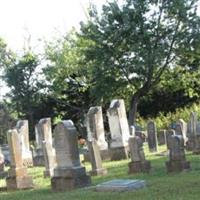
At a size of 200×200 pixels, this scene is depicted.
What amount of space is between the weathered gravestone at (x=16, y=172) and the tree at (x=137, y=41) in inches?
818

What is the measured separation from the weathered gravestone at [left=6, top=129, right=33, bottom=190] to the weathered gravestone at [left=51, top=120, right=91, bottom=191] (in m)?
1.39

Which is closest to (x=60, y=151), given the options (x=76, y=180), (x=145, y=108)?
(x=76, y=180)

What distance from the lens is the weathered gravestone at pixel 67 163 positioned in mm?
14750

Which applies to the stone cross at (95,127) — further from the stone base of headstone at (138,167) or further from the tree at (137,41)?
the tree at (137,41)

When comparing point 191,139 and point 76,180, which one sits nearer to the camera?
point 76,180

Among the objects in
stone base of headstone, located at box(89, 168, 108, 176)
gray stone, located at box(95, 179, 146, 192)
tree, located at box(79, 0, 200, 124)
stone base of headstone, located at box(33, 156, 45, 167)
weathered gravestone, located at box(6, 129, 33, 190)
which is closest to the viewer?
gray stone, located at box(95, 179, 146, 192)

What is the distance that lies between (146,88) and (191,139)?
15205mm

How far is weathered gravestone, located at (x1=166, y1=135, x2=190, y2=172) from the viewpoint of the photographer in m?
15.9

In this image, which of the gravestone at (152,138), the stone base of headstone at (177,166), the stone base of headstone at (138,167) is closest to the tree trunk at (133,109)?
the gravestone at (152,138)

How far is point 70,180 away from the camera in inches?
580

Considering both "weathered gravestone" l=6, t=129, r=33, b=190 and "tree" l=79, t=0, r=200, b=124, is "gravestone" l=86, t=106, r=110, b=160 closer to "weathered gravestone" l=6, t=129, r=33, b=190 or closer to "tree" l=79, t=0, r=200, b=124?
"weathered gravestone" l=6, t=129, r=33, b=190

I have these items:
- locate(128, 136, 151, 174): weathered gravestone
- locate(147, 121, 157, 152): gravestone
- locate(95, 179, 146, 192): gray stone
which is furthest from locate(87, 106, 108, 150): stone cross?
locate(95, 179, 146, 192): gray stone

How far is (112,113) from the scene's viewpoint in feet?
80.6

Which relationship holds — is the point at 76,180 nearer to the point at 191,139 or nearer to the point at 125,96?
the point at 191,139
